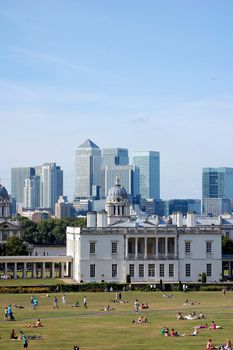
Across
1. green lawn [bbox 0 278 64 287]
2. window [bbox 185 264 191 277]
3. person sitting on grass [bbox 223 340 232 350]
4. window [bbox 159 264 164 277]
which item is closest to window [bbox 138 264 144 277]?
window [bbox 159 264 164 277]

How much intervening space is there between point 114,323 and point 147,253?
48.3 m

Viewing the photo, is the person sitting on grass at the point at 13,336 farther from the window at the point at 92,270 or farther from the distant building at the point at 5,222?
the distant building at the point at 5,222

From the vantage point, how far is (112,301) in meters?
92.2

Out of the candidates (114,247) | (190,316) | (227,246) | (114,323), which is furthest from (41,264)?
(114,323)

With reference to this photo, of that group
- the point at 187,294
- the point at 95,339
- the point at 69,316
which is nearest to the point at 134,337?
the point at 95,339

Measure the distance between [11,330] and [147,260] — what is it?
52.9m

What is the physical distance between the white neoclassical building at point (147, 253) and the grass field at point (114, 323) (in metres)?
19.9

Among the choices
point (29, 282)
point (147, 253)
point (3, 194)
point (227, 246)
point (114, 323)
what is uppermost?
point (3, 194)

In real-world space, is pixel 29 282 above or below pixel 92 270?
below

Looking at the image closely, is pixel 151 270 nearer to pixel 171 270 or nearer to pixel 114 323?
pixel 171 270

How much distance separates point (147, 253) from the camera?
4786 inches

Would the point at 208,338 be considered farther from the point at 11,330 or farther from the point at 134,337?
the point at 11,330

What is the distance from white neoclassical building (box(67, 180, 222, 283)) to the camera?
393 feet

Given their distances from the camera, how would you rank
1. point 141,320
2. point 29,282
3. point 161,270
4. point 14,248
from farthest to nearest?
point 14,248 < point 161,270 < point 29,282 < point 141,320
